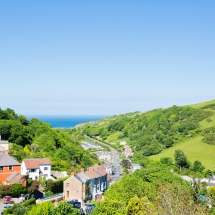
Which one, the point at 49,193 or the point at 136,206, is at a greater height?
the point at 136,206

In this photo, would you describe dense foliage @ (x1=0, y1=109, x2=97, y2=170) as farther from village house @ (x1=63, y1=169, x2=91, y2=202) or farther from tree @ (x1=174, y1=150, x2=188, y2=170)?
tree @ (x1=174, y1=150, x2=188, y2=170)

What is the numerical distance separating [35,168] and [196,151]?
95.5 meters

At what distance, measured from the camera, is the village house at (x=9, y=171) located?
51656mm

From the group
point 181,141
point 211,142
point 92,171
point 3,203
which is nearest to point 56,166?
point 92,171

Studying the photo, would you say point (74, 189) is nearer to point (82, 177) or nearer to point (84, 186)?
point (84, 186)

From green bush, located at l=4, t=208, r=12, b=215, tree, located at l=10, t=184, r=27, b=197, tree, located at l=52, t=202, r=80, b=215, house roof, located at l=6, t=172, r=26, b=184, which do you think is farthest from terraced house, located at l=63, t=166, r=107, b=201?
tree, located at l=52, t=202, r=80, b=215

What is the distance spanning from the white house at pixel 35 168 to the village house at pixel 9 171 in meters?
4.00

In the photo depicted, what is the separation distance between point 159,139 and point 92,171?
381 ft

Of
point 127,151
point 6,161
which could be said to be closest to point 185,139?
point 127,151

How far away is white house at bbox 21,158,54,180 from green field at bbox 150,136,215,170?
7770cm

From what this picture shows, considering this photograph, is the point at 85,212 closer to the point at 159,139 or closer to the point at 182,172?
the point at 182,172

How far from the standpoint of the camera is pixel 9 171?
54.2 metres

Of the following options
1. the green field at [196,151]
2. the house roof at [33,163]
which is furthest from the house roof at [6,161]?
the green field at [196,151]

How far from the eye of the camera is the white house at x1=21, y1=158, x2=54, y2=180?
59.5 m
